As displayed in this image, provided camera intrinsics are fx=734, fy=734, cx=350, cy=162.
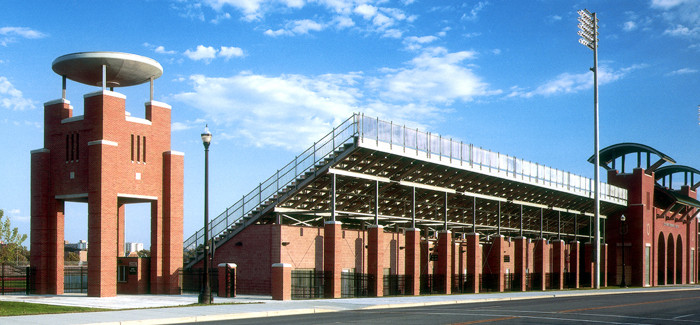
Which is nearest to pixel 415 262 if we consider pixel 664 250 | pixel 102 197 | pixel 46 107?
pixel 102 197

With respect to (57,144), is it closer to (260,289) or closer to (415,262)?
(260,289)

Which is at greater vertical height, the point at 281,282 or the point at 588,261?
the point at 281,282

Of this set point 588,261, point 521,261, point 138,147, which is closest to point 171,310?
point 138,147

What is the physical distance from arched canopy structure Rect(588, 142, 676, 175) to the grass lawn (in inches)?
2456

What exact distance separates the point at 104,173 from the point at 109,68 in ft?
18.8

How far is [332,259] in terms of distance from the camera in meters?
38.2

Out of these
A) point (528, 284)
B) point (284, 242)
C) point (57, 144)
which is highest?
point (57, 144)

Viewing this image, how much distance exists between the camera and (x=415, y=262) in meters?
43.8

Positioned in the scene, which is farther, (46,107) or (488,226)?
(488,226)

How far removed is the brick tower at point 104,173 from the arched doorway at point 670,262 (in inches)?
2563

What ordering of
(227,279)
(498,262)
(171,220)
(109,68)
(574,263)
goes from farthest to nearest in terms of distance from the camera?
(574,263)
(498,262)
(171,220)
(109,68)
(227,279)

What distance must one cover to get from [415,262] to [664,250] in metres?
49.3

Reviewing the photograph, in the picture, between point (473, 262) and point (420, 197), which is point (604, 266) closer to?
point (473, 262)

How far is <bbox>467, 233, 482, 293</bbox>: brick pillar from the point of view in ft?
166
